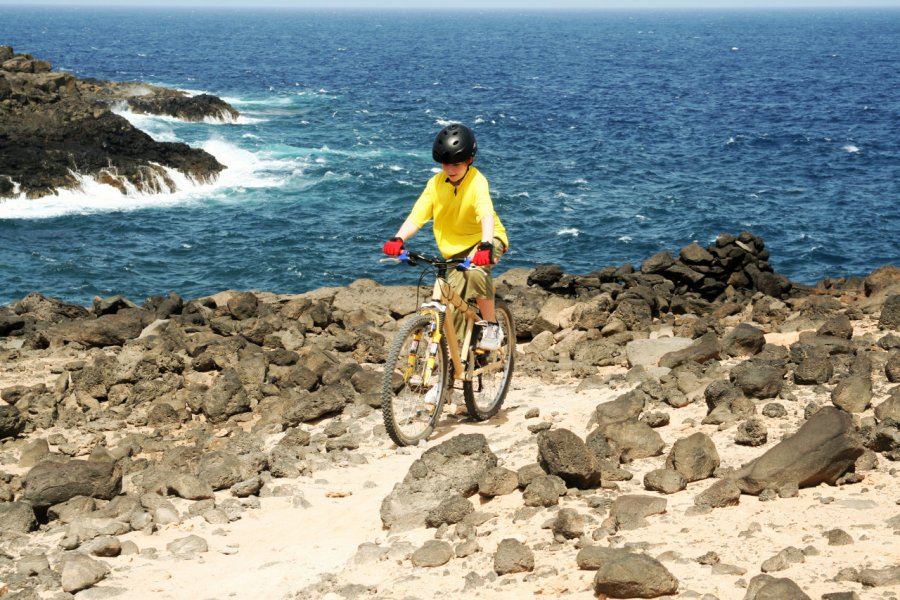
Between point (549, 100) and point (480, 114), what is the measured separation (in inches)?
435

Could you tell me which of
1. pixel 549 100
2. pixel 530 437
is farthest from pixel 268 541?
pixel 549 100

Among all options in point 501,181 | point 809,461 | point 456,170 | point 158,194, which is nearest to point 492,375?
point 456,170

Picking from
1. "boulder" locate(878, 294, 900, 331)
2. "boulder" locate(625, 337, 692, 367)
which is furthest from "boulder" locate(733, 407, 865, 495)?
"boulder" locate(878, 294, 900, 331)

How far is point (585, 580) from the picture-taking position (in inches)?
236

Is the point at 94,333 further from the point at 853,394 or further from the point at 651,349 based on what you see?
the point at 853,394

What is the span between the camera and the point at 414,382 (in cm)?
897

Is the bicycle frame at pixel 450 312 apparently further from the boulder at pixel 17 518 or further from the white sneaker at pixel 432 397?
the boulder at pixel 17 518

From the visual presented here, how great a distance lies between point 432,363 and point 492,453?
1139 mm

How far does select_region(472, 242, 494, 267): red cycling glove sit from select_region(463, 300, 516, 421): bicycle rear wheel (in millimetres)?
1312

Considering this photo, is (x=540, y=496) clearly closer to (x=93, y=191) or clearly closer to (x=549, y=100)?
(x=93, y=191)

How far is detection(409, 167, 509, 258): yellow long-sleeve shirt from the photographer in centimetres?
873

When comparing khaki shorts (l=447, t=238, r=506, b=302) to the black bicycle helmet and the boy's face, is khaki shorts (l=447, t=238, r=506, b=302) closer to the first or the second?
the boy's face

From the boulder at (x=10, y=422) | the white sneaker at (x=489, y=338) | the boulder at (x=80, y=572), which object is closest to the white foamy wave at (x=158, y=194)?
the boulder at (x=10, y=422)

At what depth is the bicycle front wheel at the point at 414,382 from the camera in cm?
867
